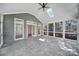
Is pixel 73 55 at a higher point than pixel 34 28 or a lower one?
lower

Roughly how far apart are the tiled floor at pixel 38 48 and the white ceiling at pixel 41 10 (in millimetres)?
569

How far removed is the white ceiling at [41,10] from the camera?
89.8 inches

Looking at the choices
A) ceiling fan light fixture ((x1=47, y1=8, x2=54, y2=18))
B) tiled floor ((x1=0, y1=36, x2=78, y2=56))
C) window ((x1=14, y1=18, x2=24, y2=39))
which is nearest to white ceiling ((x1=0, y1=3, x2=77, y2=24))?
ceiling fan light fixture ((x1=47, y1=8, x2=54, y2=18))

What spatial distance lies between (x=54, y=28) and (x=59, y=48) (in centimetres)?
55

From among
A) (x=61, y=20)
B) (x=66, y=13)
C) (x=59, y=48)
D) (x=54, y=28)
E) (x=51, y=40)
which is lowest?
(x=59, y=48)

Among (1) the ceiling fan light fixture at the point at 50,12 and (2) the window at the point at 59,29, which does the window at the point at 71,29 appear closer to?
(2) the window at the point at 59,29

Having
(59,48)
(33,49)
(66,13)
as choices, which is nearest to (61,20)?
(66,13)

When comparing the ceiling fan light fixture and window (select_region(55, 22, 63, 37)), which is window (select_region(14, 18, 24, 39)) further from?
window (select_region(55, 22, 63, 37))

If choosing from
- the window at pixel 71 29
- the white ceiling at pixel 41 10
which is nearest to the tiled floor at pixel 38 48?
the window at pixel 71 29

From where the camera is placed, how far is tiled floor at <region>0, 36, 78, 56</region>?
228cm

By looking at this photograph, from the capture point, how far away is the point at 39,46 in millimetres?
2385

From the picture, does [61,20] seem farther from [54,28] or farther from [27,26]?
[27,26]

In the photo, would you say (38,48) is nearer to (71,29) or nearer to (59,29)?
(59,29)

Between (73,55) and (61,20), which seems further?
(61,20)
